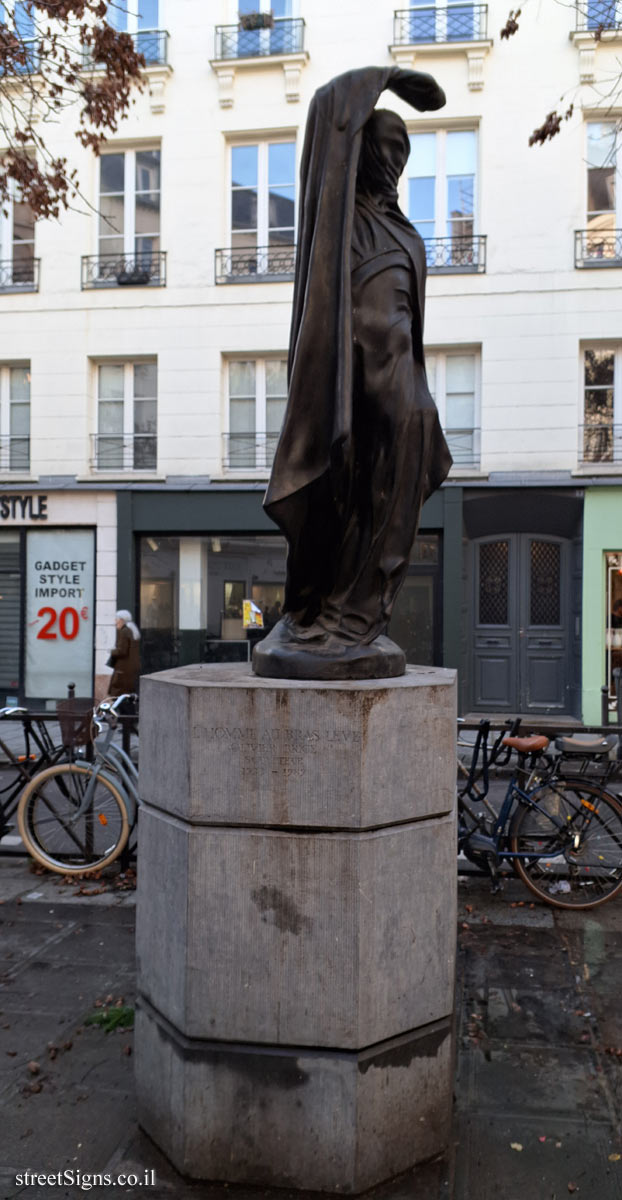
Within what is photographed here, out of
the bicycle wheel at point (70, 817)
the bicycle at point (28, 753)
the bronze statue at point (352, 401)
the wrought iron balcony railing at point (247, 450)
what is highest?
the wrought iron balcony railing at point (247, 450)

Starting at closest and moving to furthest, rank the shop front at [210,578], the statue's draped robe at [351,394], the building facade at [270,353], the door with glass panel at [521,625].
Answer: the statue's draped robe at [351,394] → the building facade at [270,353] → the door with glass panel at [521,625] → the shop front at [210,578]

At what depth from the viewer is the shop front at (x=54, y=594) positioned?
1753 cm

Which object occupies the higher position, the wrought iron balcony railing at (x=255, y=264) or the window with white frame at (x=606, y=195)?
the window with white frame at (x=606, y=195)

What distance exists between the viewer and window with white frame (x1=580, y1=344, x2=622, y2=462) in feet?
53.7

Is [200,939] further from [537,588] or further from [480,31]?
[480,31]

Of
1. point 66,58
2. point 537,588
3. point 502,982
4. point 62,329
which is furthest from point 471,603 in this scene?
point 502,982

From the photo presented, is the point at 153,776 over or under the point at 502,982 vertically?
over

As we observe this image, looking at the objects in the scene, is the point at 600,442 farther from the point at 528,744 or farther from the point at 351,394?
the point at 351,394

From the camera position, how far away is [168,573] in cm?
1762

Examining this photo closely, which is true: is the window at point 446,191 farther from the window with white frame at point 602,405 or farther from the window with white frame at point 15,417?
the window with white frame at point 15,417

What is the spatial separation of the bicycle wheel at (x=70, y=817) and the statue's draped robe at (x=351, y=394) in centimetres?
329

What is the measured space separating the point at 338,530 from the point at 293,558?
0.19m

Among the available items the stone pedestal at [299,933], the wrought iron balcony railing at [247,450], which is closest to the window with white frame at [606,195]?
the wrought iron balcony railing at [247,450]

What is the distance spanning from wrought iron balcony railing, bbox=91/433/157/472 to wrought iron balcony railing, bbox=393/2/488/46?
811 cm
